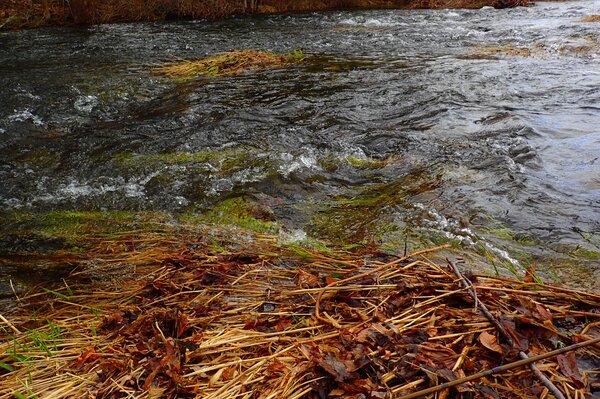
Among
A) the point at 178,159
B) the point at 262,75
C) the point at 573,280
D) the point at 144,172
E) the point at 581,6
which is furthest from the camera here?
the point at 581,6

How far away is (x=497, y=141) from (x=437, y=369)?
417 cm

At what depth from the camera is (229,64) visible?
9.62m

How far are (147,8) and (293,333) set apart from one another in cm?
1940

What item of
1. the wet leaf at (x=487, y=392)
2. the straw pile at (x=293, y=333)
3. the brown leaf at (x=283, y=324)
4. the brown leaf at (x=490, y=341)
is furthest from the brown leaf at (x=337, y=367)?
the brown leaf at (x=490, y=341)

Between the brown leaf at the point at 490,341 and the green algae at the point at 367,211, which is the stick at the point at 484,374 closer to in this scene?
the brown leaf at the point at 490,341

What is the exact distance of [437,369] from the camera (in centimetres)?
180

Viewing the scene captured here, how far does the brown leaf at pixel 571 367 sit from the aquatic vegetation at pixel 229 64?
8.26 m

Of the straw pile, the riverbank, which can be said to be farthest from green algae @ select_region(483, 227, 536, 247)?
the riverbank

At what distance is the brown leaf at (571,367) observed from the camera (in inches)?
70.0

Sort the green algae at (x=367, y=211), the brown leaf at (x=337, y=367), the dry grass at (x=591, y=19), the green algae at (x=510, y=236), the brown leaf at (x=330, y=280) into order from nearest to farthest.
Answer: the brown leaf at (x=337, y=367), the brown leaf at (x=330, y=280), the green algae at (x=510, y=236), the green algae at (x=367, y=211), the dry grass at (x=591, y=19)

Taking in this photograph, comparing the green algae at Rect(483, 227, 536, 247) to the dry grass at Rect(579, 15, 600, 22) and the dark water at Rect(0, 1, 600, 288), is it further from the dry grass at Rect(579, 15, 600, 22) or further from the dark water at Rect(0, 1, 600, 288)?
the dry grass at Rect(579, 15, 600, 22)

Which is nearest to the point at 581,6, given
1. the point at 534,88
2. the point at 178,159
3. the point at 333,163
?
the point at 534,88

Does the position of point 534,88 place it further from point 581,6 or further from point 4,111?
point 581,6

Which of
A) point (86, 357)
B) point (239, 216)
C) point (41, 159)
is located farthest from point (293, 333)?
point (41, 159)
